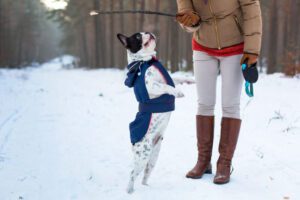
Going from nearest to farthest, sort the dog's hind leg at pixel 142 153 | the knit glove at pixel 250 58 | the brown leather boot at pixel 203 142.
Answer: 1. the knit glove at pixel 250 58
2. the dog's hind leg at pixel 142 153
3. the brown leather boot at pixel 203 142

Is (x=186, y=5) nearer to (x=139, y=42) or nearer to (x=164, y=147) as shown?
(x=139, y=42)

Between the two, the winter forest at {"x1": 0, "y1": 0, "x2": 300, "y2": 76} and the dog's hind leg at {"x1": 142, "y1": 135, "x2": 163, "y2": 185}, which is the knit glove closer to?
the dog's hind leg at {"x1": 142, "y1": 135, "x2": 163, "y2": 185}

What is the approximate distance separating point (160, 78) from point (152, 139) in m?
0.62

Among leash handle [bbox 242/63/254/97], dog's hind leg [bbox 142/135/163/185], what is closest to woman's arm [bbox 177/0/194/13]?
leash handle [bbox 242/63/254/97]

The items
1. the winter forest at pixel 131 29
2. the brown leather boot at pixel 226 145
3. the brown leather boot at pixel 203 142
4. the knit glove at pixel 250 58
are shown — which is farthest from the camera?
the winter forest at pixel 131 29

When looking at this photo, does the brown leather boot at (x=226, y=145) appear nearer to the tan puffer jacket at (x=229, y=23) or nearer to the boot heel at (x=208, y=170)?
the boot heel at (x=208, y=170)

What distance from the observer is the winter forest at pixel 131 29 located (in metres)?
19.9

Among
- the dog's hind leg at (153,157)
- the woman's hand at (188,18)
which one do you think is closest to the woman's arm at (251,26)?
the woman's hand at (188,18)

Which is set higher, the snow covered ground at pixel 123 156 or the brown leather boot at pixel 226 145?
the brown leather boot at pixel 226 145

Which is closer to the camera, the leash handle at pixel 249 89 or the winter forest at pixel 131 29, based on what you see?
the leash handle at pixel 249 89

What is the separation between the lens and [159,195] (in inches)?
152

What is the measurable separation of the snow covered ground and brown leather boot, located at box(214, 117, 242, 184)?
0.11 m

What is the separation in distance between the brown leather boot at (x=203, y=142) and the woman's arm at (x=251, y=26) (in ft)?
3.02

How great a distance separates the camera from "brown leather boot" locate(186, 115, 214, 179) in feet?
13.8
